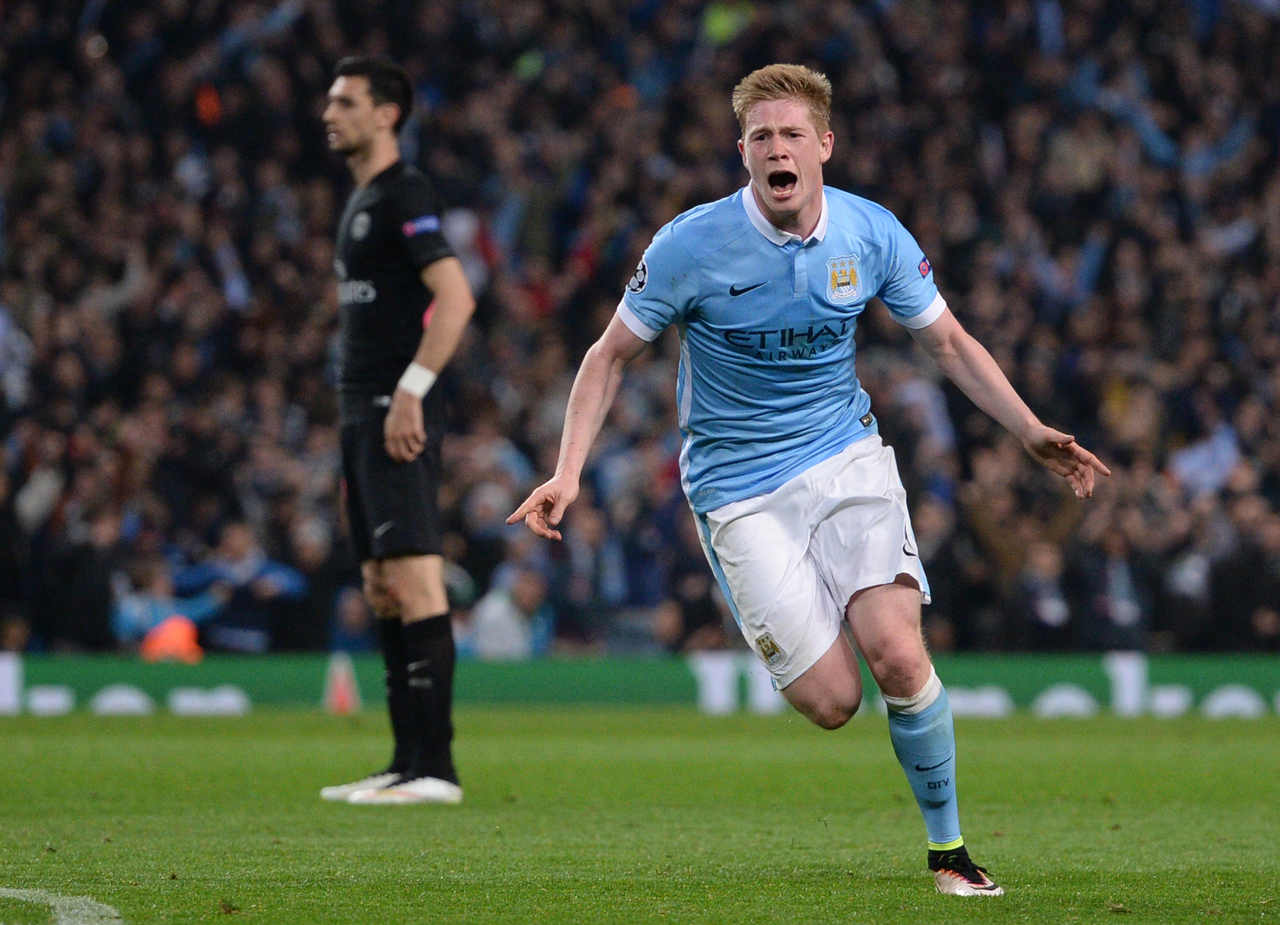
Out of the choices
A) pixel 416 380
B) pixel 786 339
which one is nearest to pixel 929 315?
pixel 786 339

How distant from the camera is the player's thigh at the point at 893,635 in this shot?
5.37 metres

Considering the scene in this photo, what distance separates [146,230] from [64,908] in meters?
13.1

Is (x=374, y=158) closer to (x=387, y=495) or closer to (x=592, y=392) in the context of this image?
(x=387, y=495)

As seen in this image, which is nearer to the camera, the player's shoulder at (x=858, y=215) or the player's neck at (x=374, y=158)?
the player's shoulder at (x=858, y=215)

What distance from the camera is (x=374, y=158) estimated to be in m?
7.97

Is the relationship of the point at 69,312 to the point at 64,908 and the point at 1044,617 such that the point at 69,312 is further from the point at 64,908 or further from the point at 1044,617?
the point at 64,908

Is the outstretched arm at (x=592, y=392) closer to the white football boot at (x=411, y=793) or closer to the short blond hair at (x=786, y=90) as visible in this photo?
the short blond hair at (x=786, y=90)

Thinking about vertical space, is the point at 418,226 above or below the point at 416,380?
above

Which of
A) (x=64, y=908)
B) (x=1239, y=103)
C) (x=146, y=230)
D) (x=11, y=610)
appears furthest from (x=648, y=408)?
(x=64, y=908)

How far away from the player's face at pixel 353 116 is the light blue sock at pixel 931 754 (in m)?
3.63

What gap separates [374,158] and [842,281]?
293 centimetres

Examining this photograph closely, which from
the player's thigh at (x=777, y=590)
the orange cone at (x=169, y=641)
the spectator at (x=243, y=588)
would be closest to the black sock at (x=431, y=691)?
the player's thigh at (x=777, y=590)

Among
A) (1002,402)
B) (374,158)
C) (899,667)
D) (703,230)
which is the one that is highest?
(374,158)

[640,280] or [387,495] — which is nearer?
[640,280]
